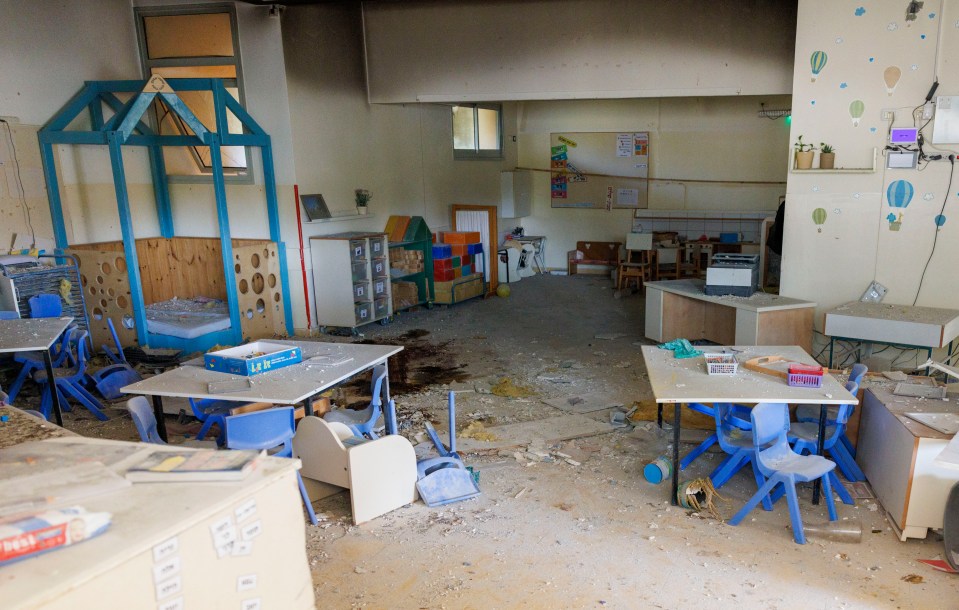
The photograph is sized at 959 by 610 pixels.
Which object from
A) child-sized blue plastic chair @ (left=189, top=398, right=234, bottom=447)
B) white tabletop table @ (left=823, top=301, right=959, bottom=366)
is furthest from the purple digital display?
child-sized blue plastic chair @ (left=189, top=398, right=234, bottom=447)

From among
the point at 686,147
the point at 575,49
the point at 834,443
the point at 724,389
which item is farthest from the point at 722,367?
the point at 686,147

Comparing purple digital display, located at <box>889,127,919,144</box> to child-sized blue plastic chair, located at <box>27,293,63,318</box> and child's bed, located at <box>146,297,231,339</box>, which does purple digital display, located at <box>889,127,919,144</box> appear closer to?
child's bed, located at <box>146,297,231,339</box>

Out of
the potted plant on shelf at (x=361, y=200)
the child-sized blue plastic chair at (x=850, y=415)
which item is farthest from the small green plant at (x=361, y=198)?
the child-sized blue plastic chair at (x=850, y=415)

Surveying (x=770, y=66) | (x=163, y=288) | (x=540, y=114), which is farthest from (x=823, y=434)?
(x=540, y=114)

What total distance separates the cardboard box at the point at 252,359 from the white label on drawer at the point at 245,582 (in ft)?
7.99

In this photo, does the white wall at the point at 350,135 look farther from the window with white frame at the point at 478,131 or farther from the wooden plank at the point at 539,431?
the wooden plank at the point at 539,431

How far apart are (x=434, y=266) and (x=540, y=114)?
4243 mm

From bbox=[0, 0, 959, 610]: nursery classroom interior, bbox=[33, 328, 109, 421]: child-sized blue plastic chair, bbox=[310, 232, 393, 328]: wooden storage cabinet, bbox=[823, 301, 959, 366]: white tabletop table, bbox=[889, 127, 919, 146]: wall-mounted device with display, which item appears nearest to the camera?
bbox=[0, 0, 959, 610]: nursery classroom interior

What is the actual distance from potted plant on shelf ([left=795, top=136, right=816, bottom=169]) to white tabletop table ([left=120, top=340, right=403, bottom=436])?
13.0 ft

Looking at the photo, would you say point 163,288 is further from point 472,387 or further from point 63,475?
point 63,475

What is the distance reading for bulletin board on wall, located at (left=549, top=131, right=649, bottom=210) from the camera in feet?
37.0

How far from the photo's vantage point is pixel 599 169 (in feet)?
37.8

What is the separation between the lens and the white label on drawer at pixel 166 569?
1569 mm

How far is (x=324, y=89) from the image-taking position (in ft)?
25.4
